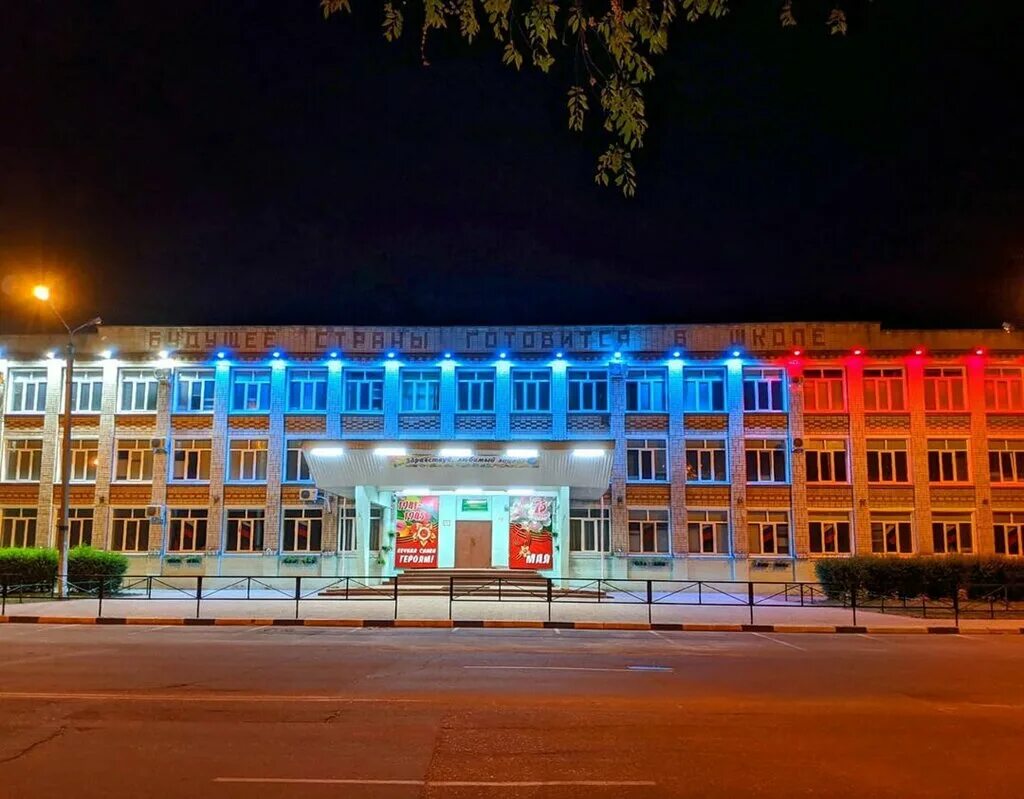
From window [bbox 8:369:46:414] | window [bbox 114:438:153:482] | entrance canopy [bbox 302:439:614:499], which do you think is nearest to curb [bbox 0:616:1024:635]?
entrance canopy [bbox 302:439:614:499]

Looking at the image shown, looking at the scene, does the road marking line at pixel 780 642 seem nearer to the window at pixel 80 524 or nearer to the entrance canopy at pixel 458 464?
the entrance canopy at pixel 458 464

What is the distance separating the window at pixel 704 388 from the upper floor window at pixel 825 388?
3.44 metres

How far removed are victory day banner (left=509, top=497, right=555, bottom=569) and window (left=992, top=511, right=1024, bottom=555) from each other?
17.7 meters

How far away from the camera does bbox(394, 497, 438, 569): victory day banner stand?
1328 inches

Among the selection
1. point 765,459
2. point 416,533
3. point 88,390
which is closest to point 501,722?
point 416,533

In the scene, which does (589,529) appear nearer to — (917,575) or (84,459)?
(917,575)

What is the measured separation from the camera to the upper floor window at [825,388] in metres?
34.3

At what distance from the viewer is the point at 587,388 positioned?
34844 millimetres

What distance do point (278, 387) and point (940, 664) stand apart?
27219mm

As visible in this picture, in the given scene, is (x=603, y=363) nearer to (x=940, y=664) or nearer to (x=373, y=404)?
(x=373, y=404)

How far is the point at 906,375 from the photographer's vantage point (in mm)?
34219

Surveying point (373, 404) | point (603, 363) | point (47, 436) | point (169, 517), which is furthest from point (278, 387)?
point (603, 363)

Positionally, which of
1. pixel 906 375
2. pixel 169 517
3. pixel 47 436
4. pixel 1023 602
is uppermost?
pixel 906 375

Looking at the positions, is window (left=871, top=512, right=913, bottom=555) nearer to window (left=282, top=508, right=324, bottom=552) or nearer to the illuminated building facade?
the illuminated building facade
